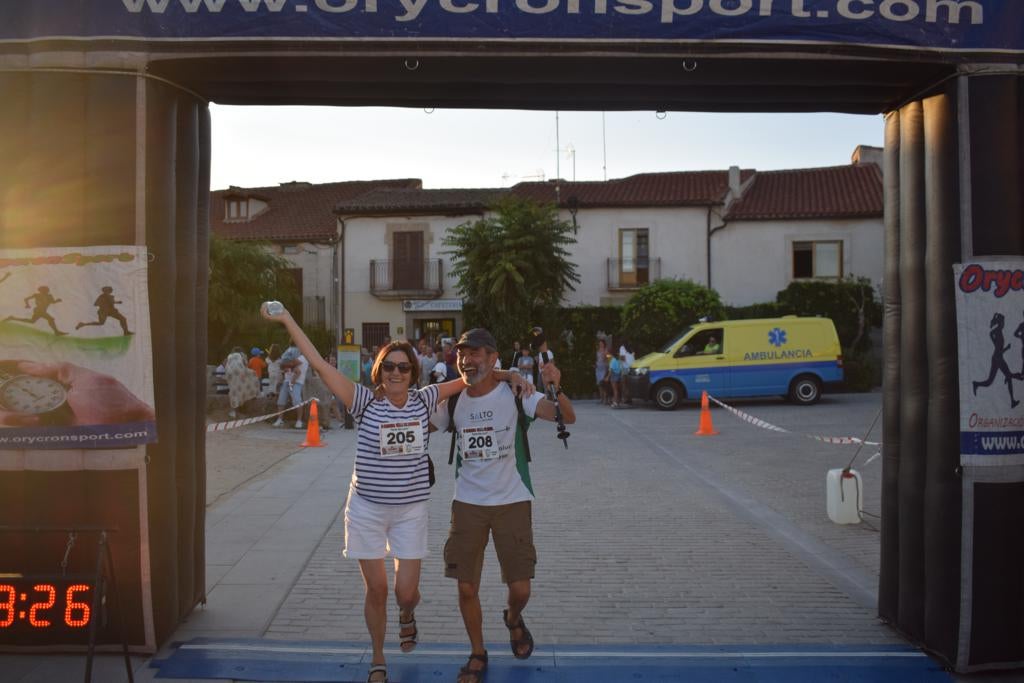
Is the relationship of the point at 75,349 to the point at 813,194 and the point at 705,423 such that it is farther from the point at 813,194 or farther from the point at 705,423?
the point at 813,194

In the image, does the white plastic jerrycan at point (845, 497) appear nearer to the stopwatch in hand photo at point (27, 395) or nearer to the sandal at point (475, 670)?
the sandal at point (475, 670)

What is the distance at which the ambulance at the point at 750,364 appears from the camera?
73.2ft

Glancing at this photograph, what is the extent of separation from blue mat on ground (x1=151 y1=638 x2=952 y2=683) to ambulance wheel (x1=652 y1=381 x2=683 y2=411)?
669 inches

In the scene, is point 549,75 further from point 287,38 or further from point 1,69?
point 1,69

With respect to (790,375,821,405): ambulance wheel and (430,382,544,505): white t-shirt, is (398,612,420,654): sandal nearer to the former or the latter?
(430,382,544,505): white t-shirt

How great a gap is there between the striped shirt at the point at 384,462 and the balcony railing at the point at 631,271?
28.9 metres

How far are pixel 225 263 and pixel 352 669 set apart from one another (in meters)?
29.1

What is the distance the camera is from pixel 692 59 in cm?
525

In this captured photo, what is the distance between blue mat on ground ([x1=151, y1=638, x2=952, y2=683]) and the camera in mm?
4926

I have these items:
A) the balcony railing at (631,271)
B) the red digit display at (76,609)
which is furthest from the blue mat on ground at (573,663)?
the balcony railing at (631,271)

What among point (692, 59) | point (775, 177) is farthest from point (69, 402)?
point (775, 177)

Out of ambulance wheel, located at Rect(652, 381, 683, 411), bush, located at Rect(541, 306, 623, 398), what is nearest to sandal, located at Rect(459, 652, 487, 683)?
ambulance wheel, located at Rect(652, 381, 683, 411)

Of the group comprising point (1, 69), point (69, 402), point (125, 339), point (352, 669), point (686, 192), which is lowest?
point (352, 669)

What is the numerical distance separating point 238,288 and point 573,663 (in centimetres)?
3006
